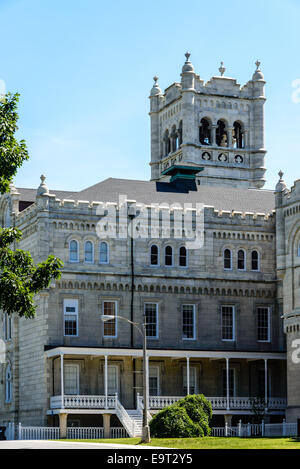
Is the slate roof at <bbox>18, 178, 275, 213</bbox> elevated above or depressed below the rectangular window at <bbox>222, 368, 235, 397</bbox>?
above

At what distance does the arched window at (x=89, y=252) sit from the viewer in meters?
68.0

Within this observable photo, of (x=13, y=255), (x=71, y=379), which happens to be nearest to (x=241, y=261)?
(x=71, y=379)

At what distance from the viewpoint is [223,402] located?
68.1 m

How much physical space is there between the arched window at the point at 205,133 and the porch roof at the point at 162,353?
143 ft

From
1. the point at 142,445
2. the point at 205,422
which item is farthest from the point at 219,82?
the point at 142,445

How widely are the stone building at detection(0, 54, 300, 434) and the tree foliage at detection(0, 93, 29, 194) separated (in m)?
20.8

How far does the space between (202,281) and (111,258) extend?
6213mm

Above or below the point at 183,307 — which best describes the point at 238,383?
below

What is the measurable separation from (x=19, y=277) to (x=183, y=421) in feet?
49.1

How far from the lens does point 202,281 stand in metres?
70.6

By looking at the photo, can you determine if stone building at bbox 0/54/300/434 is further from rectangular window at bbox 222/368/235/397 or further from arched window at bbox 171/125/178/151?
arched window at bbox 171/125/178/151

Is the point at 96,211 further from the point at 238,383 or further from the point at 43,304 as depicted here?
the point at 238,383

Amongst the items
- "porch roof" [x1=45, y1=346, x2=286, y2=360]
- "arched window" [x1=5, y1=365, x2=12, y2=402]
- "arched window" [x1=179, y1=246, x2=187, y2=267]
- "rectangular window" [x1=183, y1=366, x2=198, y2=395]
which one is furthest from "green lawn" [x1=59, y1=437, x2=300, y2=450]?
"arched window" [x1=5, y1=365, x2=12, y2=402]

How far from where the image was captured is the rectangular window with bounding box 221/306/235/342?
71.1 meters
